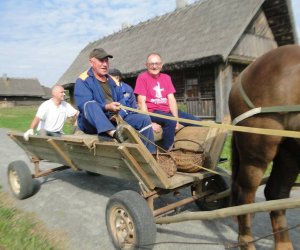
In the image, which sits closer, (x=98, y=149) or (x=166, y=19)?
(x=98, y=149)

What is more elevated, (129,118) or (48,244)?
(129,118)

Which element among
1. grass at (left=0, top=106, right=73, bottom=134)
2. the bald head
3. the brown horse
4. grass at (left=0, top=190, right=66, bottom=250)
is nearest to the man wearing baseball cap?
the brown horse

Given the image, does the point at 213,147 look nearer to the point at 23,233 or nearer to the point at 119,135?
the point at 119,135

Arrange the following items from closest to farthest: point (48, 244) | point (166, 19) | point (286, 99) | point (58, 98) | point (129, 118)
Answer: point (286, 99) < point (48, 244) < point (129, 118) < point (58, 98) < point (166, 19)

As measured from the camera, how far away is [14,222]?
400cm

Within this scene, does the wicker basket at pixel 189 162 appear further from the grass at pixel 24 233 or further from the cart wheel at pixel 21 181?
the cart wheel at pixel 21 181

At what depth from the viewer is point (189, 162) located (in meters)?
3.48

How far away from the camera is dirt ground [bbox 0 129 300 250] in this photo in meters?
3.37

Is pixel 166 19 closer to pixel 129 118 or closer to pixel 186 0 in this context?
pixel 186 0

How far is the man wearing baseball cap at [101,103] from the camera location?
3.59m

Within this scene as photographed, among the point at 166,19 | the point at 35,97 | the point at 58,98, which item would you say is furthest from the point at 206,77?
the point at 35,97

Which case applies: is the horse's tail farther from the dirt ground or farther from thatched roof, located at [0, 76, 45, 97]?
thatched roof, located at [0, 76, 45, 97]

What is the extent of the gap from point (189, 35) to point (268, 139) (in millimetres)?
13414

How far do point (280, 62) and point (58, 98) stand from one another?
415 cm
